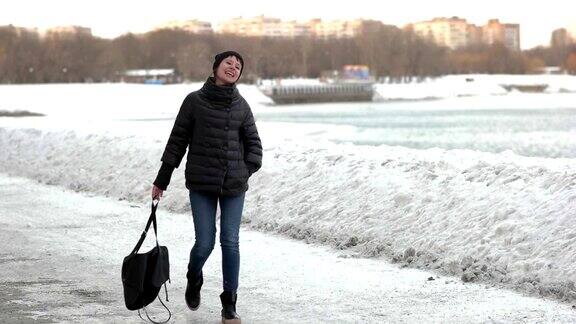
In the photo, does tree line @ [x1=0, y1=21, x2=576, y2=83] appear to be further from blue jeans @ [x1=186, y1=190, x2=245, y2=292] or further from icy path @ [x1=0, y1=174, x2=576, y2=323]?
blue jeans @ [x1=186, y1=190, x2=245, y2=292]

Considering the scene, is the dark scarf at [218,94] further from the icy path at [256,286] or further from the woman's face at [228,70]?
the icy path at [256,286]

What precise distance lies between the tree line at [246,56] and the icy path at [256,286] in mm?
117687

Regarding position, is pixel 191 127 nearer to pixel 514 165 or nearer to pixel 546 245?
pixel 546 245

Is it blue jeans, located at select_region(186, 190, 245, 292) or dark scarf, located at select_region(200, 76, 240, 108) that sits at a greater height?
dark scarf, located at select_region(200, 76, 240, 108)

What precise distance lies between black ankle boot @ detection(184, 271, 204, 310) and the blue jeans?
0.25 metres

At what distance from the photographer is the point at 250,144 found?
6.34m

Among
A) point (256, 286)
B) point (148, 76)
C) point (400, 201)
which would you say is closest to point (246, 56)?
point (148, 76)

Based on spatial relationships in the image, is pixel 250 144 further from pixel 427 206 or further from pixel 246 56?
pixel 246 56

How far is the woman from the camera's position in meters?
6.18

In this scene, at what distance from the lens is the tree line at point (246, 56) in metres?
132

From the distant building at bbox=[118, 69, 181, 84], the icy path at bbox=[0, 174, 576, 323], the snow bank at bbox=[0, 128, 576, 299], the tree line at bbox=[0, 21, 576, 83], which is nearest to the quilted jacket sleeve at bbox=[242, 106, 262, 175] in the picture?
the icy path at bbox=[0, 174, 576, 323]

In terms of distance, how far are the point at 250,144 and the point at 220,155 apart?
0.25 m

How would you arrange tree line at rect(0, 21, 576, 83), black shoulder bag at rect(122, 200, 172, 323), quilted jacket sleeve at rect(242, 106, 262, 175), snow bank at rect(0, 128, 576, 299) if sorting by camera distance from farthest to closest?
tree line at rect(0, 21, 576, 83) < snow bank at rect(0, 128, 576, 299) < quilted jacket sleeve at rect(242, 106, 262, 175) < black shoulder bag at rect(122, 200, 172, 323)

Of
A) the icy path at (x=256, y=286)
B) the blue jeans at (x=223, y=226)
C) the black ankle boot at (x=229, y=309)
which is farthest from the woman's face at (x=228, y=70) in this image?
the icy path at (x=256, y=286)
